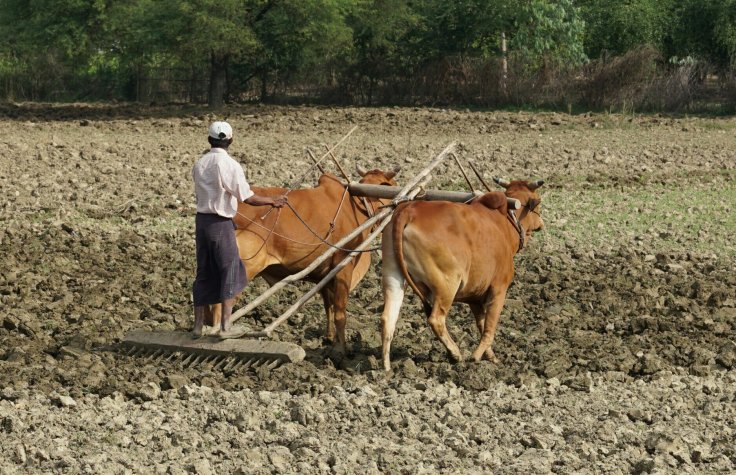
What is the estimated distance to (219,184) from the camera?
830 centimetres

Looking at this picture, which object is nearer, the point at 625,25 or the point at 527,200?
the point at 527,200

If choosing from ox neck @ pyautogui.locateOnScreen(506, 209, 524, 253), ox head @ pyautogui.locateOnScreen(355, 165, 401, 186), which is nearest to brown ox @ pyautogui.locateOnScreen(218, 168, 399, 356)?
ox head @ pyautogui.locateOnScreen(355, 165, 401, 186)

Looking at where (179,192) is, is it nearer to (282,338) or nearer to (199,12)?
(282,338)

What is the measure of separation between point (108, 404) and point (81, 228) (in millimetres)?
6866

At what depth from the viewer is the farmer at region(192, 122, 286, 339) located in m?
8.30

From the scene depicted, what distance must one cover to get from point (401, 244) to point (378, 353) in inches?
43.9

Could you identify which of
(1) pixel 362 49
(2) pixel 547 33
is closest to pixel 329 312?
(2) pixel 547 33

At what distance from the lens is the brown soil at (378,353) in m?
6.92

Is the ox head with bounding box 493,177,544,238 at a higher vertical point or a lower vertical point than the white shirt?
lower

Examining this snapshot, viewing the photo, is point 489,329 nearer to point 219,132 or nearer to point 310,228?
point 310,228

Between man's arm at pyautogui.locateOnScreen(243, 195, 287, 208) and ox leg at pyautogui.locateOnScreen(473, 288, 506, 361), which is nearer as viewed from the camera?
man's arm at pyautogui.locateOnScreen(243, 195, 287, 208)

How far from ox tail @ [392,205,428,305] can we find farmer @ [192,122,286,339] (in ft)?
2.69

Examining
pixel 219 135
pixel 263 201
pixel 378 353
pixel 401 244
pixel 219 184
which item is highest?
pixel 219 135

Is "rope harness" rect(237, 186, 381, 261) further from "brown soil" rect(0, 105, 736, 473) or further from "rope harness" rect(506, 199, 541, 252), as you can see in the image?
"rope harness" rect(506, 199, 541, 252)
